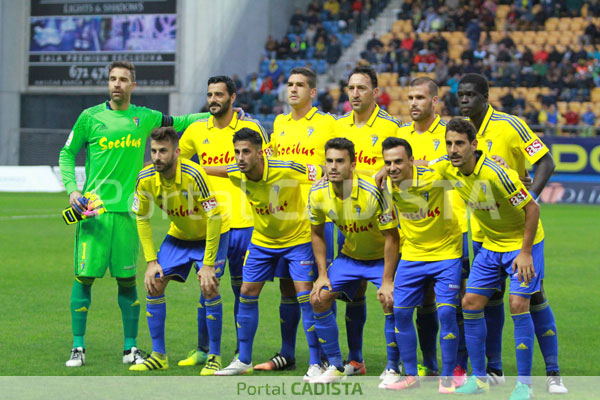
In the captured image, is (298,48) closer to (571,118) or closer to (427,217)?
(571,118)

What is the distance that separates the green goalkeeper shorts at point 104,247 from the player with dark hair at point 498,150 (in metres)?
2.89

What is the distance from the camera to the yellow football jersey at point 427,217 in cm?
640

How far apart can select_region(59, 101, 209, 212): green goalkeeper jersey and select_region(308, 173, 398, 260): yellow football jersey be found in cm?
178

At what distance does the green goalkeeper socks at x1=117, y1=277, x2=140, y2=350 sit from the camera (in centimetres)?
738

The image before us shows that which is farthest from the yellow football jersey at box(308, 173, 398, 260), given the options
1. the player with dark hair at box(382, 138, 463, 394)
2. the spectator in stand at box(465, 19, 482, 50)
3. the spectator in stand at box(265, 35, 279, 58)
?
the spectator in stand at box(265, 35, 279, 58)

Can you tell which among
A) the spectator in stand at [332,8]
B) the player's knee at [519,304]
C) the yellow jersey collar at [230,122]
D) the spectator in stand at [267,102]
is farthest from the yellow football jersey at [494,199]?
the spectator in stand at [332,8]

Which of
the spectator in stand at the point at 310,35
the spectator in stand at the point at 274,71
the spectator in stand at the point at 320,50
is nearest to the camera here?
the spectator in stand at the point at 274,71

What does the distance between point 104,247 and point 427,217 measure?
2.73 meters

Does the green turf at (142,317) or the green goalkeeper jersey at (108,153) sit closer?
the green turf at (142,317)

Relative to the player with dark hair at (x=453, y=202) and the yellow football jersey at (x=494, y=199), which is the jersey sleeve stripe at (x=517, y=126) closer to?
the player with dark hair at (x=453, y=202)

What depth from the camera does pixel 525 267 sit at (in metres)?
5.97

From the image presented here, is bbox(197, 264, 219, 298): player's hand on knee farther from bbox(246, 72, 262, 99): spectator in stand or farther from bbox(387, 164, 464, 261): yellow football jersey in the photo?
bbox(246, 72, 262, 99): spectator in stand

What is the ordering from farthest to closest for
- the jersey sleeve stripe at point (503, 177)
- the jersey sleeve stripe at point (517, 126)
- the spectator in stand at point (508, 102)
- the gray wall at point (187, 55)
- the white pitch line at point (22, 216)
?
1. the gray wall at point (187, 55)
2. the spectator in stand at point (508, 102)
3. the white pitch line at point (22, 216)
4. the jersey sleeve stripe at point (517, 126)
5. the jersey sleeve stripe at point (503, 177)

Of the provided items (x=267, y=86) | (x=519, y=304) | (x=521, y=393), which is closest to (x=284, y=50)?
(x=267, y=86)
